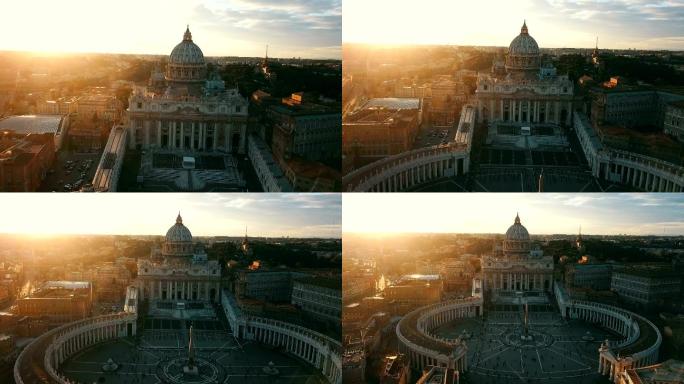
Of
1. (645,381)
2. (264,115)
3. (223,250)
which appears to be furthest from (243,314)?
(645,381)

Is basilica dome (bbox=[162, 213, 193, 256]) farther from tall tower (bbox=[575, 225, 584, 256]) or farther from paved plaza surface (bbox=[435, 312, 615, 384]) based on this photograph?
tall tower (bbox=[575, 225, 584, 256])

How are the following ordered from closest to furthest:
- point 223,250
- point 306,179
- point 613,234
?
point 306,179 → point 223,250 → point 613,234

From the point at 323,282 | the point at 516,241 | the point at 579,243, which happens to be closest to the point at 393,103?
the point at 323,282

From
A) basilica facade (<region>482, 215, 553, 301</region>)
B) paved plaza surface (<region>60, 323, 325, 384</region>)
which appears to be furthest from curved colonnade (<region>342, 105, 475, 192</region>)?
paved plaza surface (<region>60, 323, 325, 384</region>)

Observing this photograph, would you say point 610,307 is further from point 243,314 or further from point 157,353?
point 157,353

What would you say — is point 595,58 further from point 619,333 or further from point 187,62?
point 187,62

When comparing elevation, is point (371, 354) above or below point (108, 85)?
below
